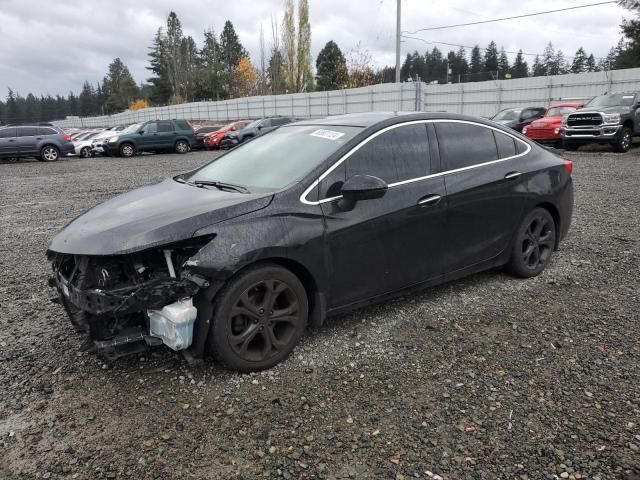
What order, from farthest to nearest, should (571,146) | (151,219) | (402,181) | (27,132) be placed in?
1. (27,132)
2. (571,146)
3. (402,181)
4. (151,219)

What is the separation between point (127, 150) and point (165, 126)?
6.71 ft

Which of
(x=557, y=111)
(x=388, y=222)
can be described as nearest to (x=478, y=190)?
(x=388, y=222)

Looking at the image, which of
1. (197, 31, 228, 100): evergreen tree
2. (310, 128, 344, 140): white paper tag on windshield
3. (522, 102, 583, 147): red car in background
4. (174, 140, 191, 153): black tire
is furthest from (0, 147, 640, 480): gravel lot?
(197, 31, 228, 100): evergreen tree

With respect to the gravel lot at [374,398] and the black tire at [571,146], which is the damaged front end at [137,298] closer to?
the gravel lot at [374,398]

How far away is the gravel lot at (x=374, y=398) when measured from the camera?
235 cm

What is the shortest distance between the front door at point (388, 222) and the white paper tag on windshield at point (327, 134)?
0.25 m

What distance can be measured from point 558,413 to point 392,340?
1171 mm

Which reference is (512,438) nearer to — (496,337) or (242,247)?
(496,337)

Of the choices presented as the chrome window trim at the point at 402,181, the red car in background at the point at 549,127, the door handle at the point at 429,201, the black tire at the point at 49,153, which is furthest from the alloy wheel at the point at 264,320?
the black tire at the point at 49,153

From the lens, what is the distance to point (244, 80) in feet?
222

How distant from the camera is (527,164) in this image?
4.49 meters

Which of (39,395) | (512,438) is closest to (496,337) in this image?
(512,438)

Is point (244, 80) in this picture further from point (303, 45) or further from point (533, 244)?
point (533, 244)

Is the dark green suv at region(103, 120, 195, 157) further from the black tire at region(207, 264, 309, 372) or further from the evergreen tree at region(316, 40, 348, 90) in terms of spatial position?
the evergreen tree at region(316, 40, 348, 90)
